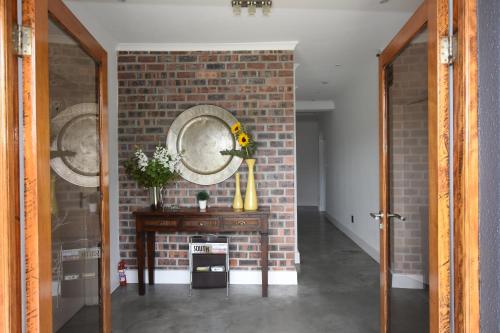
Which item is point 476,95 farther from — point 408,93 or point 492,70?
point 408,93

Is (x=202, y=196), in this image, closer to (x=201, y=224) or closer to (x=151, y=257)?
(x=201, y=224)

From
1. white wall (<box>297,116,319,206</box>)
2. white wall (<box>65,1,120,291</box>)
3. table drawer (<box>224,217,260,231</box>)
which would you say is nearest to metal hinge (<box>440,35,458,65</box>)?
table drawer (<box>224,217,260,231</box>)

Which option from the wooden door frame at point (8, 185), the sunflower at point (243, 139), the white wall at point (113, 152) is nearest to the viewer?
the wooden door frame at point (8, 185)

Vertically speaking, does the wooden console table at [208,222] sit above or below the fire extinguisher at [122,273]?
above

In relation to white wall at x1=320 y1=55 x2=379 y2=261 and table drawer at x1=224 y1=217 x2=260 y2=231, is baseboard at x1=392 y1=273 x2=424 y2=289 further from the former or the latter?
white wall at x1=320 y1=55 x2=379 y2=261

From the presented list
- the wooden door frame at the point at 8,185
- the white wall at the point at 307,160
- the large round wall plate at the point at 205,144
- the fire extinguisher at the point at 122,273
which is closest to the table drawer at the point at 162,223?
the large round wall plate at the point at 205,144

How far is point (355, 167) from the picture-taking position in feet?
18.9

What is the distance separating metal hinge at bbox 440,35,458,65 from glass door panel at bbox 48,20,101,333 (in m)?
1.82

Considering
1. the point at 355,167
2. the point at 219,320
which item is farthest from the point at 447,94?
the point at 355,167

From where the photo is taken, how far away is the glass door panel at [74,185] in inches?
71.7

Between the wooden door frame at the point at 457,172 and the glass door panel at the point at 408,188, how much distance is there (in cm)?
44

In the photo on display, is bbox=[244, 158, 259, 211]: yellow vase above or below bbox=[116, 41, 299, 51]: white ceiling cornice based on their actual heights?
below

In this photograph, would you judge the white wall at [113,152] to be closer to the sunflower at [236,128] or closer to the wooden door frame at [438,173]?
the sunflower at [236,128]

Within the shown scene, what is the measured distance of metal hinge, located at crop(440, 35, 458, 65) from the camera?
1456mm
